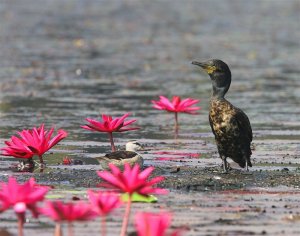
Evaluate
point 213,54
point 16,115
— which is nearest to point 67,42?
point 213,54

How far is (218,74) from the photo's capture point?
10.5 metres

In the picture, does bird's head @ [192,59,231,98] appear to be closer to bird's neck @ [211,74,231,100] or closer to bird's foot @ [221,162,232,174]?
bird's neck @ [211,74,231,100]

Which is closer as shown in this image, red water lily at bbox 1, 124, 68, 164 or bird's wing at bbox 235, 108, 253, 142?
red water lily at bbox 1, 124, 68, 164

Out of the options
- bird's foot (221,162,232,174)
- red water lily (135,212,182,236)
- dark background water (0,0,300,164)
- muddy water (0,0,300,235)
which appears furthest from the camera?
dark background water (0,0,300,164)

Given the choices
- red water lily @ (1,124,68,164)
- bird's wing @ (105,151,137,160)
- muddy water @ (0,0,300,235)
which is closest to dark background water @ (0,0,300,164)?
muddy water @ (0,0,300,235)

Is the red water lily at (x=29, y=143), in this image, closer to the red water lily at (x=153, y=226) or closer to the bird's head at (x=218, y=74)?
the bird's head at (x=218, y=74)

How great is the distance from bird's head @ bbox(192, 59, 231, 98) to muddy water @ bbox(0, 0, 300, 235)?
76 centimetres

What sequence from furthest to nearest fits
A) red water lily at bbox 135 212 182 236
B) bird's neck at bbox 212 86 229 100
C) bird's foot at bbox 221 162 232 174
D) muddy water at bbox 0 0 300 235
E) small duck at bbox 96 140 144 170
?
bird's neck at bbox 212 86 229 100, bird's foot at bbox 221 162 232 174, muddy water at bbox 0 0 300 235, small duck at bbox 96 140 144 170, red water lily at bbox 135 212 182 236

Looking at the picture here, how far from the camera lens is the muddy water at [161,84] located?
31.3ft

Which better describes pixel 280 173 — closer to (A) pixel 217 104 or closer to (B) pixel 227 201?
(A) pixel 217 104

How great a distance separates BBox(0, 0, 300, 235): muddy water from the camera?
31.3 ft

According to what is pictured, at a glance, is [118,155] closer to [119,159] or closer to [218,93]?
[119,159]

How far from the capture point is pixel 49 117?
14.4 meters

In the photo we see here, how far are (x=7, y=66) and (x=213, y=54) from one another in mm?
5636
